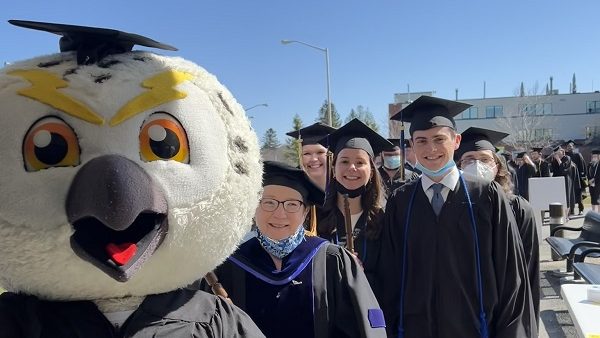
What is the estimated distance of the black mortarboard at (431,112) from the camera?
137 inches

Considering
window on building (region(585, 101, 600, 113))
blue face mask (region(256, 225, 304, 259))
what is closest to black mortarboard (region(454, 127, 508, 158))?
blue face mask (region(256, 225, 304, 259))

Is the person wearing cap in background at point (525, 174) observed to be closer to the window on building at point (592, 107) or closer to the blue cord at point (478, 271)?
the blue cord at point (478, 271)

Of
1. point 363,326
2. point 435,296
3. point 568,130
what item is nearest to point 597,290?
point 435,296

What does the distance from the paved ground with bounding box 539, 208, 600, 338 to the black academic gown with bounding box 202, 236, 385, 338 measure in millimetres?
3624

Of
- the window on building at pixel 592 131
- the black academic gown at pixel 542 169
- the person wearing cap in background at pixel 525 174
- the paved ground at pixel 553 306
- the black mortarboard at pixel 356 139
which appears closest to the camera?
the black mortarboard at pixel 356 139

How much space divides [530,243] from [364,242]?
54.8 inches

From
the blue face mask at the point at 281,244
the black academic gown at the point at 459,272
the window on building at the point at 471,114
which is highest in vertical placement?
the window on building at the point at 471,114

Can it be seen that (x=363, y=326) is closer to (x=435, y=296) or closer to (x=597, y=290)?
(x=435, y=296)

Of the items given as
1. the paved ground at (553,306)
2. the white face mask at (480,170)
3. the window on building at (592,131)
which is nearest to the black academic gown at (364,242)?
the white face mask at (480,170)

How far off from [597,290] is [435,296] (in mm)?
1149

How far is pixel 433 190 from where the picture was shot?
3350 mm

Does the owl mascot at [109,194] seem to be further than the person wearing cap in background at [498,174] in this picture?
No

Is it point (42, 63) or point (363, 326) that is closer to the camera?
point (42, 63)

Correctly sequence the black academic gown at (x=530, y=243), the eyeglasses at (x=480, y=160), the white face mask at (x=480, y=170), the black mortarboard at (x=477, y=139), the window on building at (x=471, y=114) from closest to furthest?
the black academic gown at (x=530, y=243), the white face mask at (x=480, y=170), the eyeglasses at (x=480, y=160), the black mortarboard at (x=477, y=139), the window on building at (x=471, y=114)
